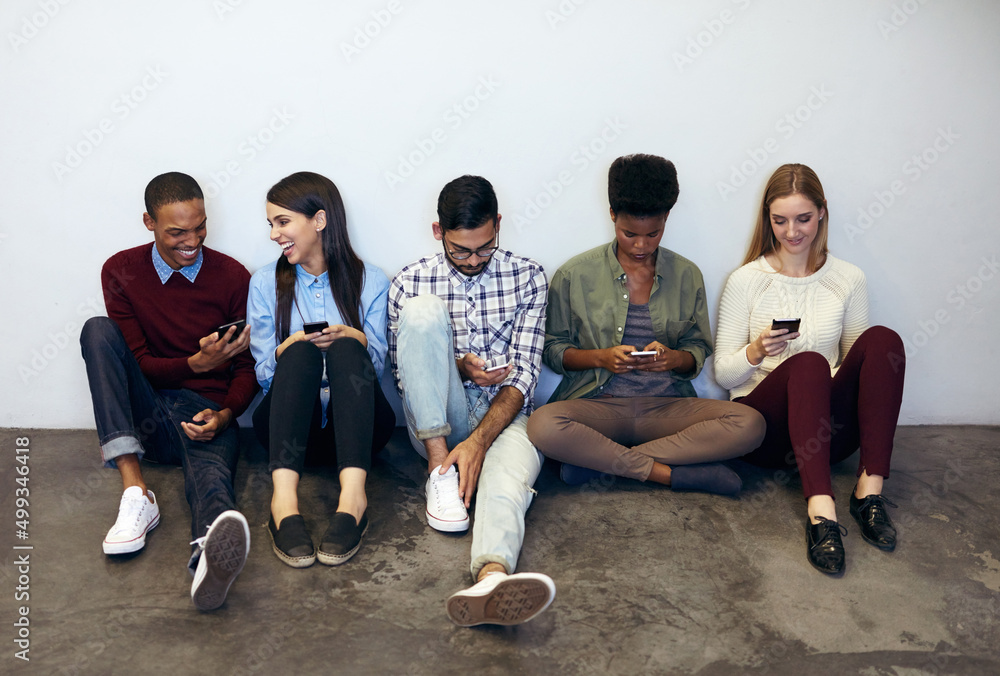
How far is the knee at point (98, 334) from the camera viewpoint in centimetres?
221

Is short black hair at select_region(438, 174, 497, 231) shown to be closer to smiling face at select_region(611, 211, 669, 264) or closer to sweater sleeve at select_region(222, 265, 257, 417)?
smiling face at select_region(611, 211, 669, 264)

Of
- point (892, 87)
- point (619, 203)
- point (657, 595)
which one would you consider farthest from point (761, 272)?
point (657, 595)

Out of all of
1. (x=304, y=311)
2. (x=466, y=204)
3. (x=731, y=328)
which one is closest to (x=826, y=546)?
(x=731, y=328)

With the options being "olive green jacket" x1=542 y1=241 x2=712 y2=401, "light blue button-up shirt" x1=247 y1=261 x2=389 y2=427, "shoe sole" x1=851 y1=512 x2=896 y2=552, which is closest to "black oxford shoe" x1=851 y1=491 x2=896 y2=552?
"shoe sole" x1=851 y1=512 x2=896 y2=552

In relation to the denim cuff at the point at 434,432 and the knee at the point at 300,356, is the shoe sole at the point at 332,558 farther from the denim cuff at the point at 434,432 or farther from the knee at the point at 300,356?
the knee at the point at 300,356

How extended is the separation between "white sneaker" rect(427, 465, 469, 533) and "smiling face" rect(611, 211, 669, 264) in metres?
0.95

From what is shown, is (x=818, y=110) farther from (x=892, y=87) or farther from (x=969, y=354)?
(x=969, y=354)

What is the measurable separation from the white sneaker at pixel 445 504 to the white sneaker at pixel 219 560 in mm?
565

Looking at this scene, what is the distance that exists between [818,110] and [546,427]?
1565 mm

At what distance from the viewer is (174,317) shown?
2557 mm

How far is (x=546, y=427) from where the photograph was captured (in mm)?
2391

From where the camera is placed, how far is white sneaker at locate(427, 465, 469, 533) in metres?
2.21

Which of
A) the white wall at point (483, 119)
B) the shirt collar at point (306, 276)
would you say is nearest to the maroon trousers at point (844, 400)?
the white wall at point (483, 119)

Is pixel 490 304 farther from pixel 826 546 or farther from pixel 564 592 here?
pixel 826 546
